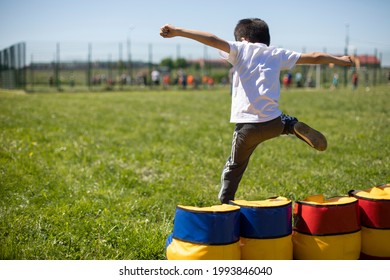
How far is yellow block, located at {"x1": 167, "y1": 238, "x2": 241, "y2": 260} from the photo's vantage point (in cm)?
355

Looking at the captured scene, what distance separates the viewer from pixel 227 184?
4.98 meters

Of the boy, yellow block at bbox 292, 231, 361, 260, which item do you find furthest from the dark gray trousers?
yellow block at bbox 292, 231, 361, 260

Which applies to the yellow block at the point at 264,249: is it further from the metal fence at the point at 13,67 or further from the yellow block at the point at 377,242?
the metal fence at the point at 13,67

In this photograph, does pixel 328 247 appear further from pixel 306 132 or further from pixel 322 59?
pixel 322 59

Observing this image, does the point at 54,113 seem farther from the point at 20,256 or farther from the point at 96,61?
the point at 96,61

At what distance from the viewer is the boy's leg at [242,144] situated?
4.58 metres

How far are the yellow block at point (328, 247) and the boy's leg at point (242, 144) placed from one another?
1.01m

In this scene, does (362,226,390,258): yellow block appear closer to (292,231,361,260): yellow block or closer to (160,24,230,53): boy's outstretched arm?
Answer: (292,231,361,260): yellow block

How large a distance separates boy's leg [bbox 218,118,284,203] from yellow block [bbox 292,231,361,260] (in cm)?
101

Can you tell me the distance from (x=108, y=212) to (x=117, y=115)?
11004mm

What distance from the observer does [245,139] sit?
15.2 ft

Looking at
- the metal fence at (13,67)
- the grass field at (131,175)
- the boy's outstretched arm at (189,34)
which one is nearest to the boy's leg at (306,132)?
the boy's outstretched arm at (189,34)
